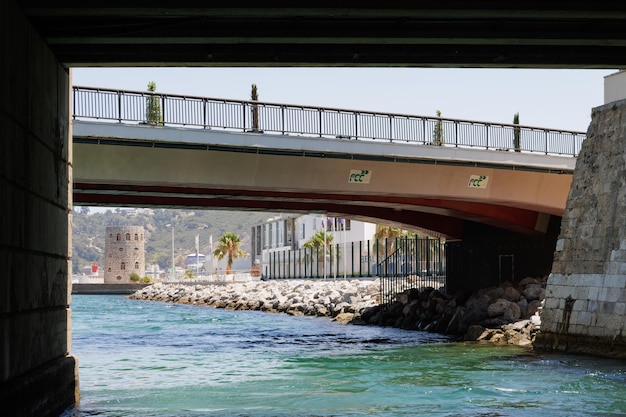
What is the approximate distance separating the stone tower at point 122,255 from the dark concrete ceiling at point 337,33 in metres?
118

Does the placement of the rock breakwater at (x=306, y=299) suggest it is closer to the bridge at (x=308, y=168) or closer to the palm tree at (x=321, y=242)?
the bridge at (x=308, y=168)

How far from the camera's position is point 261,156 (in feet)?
97.4

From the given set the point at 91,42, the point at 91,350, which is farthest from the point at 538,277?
the point at 91,42

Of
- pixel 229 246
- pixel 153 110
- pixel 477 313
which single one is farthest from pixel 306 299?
pixel 229 246

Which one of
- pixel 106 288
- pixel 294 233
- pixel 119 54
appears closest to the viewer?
pixel 119 54

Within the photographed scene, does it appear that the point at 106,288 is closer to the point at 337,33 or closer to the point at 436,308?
the point at 436,308

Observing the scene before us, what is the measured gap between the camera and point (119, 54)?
46.8ft

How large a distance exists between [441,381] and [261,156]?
1134 cm

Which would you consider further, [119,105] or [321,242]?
[321,242]

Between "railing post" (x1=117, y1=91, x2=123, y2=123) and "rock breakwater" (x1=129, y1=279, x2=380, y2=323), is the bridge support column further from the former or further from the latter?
"rock breakwater" (x1=129, y1=279, x2=380, y2=323)

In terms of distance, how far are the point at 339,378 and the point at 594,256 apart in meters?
7.34

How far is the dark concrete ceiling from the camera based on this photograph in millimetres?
11758

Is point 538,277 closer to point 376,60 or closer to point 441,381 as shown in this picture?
point 441,381

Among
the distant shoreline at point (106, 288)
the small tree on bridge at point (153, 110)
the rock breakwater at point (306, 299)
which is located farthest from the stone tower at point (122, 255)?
the small tree on bridge at point (153, 110)
